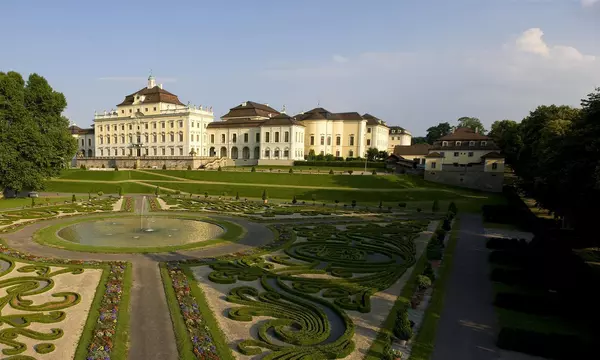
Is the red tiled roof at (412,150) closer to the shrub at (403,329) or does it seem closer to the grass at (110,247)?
the grass at (110,247)

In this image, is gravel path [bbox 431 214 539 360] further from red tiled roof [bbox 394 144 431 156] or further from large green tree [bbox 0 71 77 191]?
red tiled roof [bbox 394 144 431 156]

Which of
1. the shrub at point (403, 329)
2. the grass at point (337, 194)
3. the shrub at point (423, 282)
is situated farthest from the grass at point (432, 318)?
the grass at point (337, 194)

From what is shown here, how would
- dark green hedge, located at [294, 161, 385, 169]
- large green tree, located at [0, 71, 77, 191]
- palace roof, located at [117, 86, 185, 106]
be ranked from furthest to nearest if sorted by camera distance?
palace roof, located at [117, 86, 185, 106]
dark green hedge, located at [294, 161, 385, 169]
large green tree, located at [0, 71, 77, 191]

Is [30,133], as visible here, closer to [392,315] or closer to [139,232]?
[139,232]

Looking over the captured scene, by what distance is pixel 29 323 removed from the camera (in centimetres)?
1302

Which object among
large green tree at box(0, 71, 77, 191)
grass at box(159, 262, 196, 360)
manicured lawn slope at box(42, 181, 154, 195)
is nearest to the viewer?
grass at box(159, 262, 196, 360)

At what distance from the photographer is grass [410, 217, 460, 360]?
12.0 meters

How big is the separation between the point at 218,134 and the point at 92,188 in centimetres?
3918

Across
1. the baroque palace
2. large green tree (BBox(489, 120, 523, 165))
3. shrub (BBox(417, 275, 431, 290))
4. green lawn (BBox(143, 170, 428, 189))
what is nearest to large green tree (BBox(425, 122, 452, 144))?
the baroque palace

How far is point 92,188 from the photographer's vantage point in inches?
2333

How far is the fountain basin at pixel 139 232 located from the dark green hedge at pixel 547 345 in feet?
64.6

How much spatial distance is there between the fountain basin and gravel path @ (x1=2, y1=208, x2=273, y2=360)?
2.37m

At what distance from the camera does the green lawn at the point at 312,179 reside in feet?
198

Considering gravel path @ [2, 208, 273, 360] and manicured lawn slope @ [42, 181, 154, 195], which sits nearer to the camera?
gravel path @ [2, 208, 273, 360]
